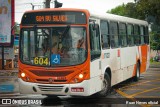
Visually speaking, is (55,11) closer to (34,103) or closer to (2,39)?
(34,103)

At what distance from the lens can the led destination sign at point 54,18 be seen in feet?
39.9

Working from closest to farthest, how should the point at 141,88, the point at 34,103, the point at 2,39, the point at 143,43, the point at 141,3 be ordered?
1. the point at 34,103
2. the point at 141,88
3. the point at 143,43
4. the point at 2,39
5. the point at 141,3

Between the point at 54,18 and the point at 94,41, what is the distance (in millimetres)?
1508

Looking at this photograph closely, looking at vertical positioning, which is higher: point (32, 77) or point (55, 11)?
point (55, 11)

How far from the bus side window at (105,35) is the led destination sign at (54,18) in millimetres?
1834

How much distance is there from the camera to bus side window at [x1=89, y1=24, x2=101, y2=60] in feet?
40.5

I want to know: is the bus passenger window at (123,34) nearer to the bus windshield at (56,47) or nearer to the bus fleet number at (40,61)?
the bus windshield at (56,47)

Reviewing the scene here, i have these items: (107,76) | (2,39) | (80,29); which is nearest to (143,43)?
(107,76)

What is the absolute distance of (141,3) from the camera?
51000mm

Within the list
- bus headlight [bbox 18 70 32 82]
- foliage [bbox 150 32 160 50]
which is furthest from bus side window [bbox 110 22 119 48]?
foliage [bbox 150 32 160 50]

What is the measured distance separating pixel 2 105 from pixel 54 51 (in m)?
2.41

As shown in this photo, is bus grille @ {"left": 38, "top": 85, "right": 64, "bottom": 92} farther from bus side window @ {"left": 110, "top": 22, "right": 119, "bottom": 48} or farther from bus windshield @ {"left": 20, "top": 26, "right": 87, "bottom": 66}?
bus side window @ {"left": 110, "top": 22, "right": 119, "bottom": 48}

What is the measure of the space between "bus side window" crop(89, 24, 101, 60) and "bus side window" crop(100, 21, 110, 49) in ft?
2.21

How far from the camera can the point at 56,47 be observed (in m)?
12.0
